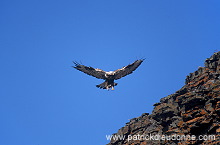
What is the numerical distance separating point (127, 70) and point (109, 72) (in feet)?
6.69

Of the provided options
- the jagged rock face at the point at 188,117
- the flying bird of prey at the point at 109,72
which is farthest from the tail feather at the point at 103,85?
the jagged rock face at the point at 188,117

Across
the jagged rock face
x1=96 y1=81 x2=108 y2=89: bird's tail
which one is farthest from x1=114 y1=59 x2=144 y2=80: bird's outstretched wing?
the jagged rock face

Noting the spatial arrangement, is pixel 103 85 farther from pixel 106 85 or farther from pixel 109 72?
pixel 109 72

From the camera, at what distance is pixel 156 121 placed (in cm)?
2997

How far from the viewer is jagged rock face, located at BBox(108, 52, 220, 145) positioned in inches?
947

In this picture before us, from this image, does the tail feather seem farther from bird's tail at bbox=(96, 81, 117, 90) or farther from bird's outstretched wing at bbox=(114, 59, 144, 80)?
bird's outstretched wing at bbox=(114, 59, 144, 80)

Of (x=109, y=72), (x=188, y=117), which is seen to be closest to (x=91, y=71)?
(x=109, y=72)

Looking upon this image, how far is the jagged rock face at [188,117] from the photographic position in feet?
78.9

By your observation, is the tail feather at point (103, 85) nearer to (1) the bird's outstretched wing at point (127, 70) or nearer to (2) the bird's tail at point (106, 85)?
(2) the bird's tail at point (106, 85)

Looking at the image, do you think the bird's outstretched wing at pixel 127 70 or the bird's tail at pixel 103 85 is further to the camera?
the bird's outstretched wing at pixel 127 70

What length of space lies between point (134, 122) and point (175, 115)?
21.7 feet

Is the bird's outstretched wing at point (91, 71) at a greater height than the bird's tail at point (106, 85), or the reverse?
the bird's outstretched wing at point (91, 71)

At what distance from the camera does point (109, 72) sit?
111 ft

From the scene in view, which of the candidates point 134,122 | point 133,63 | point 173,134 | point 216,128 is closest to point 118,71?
point 133,63
